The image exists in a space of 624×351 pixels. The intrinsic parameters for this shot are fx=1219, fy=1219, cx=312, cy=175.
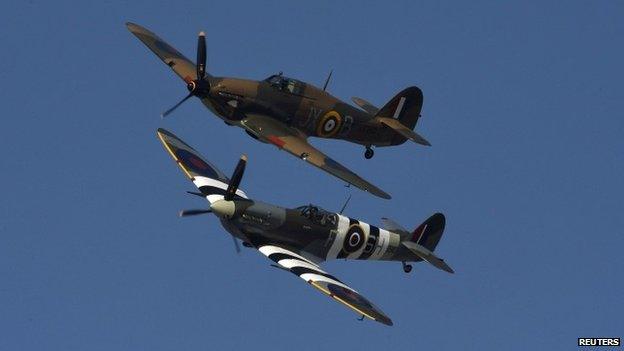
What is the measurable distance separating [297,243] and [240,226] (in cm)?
248

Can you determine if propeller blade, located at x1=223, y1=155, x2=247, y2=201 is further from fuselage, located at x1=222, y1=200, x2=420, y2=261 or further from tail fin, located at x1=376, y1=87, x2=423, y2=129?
tail fin, located at x1=376, y1=87, x2=423, y2=129

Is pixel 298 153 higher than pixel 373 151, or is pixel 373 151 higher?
pixel 373 151

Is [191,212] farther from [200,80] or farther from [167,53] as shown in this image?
[167,53]

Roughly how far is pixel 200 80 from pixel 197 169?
3.49 meters

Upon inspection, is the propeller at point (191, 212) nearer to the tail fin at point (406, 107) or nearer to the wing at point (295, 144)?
the wing at point (295, 144)

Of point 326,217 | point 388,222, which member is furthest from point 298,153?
point 388,222

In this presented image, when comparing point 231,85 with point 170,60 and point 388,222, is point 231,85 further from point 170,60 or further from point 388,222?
point 388,222

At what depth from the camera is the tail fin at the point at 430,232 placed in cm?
4862

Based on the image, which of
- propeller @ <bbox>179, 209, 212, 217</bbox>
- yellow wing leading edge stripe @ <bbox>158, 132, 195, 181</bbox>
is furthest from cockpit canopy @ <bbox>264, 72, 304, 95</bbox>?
propeller @ <bbox>179, 209, 212, 217</bbox>

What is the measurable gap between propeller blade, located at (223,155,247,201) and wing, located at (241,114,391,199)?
3799 mm

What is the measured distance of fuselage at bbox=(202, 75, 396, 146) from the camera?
46.5m

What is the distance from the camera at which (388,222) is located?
48906 millimetres

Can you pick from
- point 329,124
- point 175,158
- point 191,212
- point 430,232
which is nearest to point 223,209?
point 191,212

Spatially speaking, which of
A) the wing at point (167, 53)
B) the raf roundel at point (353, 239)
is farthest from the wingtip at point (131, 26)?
the raf roundel at point (353, 239)
